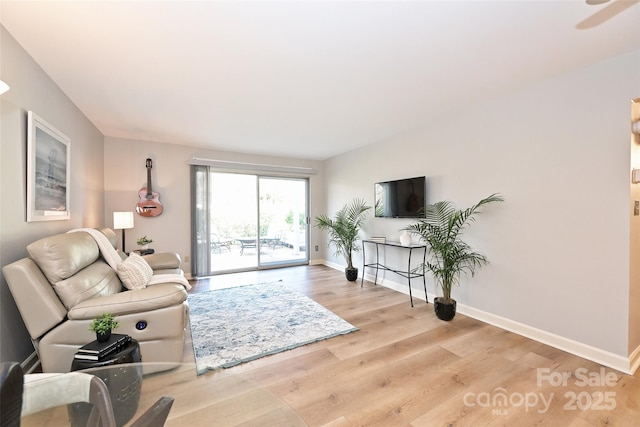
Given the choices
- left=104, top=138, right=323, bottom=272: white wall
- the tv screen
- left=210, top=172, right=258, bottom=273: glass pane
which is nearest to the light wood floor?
the tv screen

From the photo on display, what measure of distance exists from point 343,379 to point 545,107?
2908 millimetres

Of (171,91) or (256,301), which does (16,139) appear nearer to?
(171,91)

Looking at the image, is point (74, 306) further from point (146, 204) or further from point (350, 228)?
point (350, 228)

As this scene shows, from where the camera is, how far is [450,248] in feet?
8.93

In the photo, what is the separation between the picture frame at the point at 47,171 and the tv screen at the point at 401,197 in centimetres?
377

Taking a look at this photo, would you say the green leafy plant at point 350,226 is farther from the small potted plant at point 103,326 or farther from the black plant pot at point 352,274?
the small potted plant at point 103,326

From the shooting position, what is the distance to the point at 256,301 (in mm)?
3334

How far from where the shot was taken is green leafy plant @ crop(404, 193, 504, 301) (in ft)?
8.92

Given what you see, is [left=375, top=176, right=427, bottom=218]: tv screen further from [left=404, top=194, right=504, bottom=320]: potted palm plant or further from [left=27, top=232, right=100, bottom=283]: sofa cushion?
[left=27, top=232, right=100, bottom=283]: sofa cushion

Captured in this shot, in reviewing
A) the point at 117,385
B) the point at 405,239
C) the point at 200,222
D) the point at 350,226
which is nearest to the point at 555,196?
the point at 405,239

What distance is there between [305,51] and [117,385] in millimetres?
2230

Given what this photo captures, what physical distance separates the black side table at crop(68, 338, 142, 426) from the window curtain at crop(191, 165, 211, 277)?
3.17 m

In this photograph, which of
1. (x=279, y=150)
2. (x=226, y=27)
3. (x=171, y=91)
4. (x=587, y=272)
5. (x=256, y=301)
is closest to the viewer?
(x=226, y=27)

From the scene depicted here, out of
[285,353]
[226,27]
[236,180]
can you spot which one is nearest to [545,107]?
[226,27]
